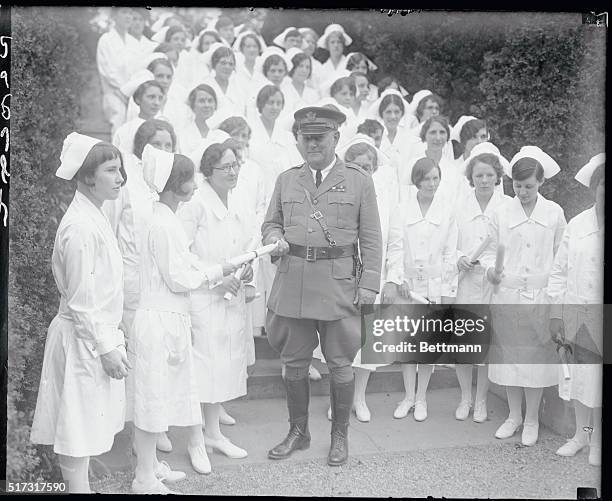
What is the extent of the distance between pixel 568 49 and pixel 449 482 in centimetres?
258

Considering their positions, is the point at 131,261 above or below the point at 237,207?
below

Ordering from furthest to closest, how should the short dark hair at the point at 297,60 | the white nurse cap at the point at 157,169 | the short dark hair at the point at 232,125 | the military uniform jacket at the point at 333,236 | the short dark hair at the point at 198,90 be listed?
1. the short dark hair at the point at 297,60
2. the short dark hair at the point at 198,90
3. the short dark hair at the point at 232,125
4. the military uniform jacket at the point at 333,236
5. the white nurse cap at the point at 157,169

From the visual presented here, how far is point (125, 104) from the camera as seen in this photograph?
4.74 meters

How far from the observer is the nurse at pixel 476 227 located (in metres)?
4.65

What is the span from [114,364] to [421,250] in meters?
1.92

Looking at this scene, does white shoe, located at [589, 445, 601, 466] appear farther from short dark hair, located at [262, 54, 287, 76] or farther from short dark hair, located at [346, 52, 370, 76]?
short dark hair, located at [262, 54, 287, 76]

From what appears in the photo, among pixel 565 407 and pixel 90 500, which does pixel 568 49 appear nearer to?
pixel 565 407

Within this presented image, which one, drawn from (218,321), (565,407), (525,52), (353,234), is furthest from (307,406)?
(525,52)

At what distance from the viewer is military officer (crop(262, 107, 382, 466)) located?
4.38 meters

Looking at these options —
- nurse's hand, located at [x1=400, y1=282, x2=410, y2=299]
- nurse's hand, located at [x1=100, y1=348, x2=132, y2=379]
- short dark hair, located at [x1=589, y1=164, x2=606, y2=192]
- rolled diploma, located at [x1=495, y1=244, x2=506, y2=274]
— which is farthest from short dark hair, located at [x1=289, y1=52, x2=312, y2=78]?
nurse's hand, located at [x1=100, y1=348, x2=132, y2=379]

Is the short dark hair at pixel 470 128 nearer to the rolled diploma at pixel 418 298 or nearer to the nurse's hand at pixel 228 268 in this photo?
the rolled diploma at pixel 418 298

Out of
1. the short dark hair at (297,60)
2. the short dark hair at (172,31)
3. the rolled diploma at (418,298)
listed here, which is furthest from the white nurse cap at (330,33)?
the rolled diploma at (418,298)

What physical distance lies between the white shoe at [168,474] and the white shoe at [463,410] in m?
1.66

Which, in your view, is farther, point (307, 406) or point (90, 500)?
point (307, 406)
